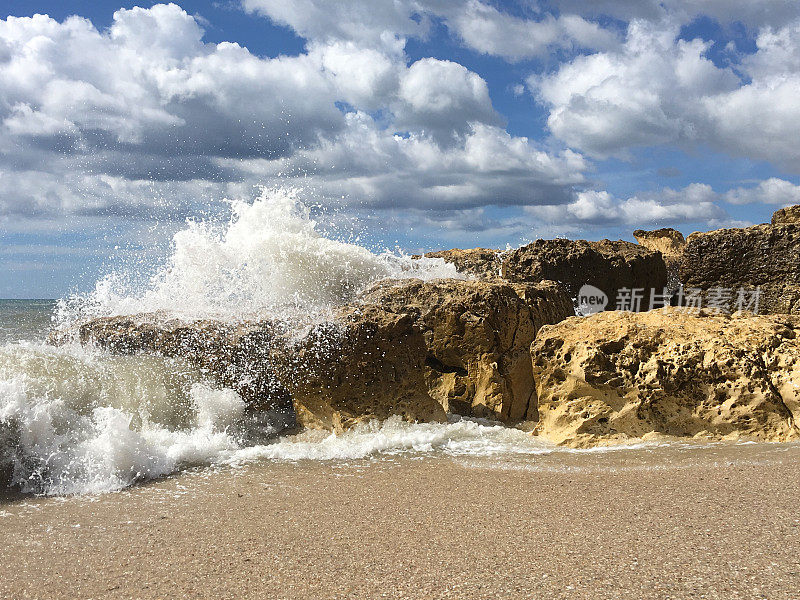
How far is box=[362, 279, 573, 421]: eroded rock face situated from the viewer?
5.30 meters

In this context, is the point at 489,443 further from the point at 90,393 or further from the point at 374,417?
the point at 90,393

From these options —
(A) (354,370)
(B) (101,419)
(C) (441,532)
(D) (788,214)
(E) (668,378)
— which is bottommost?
(C) (441,532)

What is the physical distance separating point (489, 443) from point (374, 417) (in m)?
0.93

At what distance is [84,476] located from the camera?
4.02 meters

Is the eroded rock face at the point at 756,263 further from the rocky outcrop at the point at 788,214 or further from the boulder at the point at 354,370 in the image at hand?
the boulder at the point at 354,370

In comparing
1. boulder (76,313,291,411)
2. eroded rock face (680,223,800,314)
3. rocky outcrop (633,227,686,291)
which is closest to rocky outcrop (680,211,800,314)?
eroded rock face (680,223,800,314)

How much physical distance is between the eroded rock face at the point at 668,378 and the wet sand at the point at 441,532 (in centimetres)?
33

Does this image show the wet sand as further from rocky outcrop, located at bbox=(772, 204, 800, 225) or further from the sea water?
rocky outcrop, located at bbox=(772, 204, 800, 225)

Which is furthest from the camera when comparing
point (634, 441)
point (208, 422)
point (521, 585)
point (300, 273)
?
point (300, 273)

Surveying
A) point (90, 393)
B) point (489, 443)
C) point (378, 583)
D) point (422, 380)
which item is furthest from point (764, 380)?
point (90, 393)

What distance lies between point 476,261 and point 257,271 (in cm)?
291

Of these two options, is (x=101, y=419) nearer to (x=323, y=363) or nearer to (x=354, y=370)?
(x=323, y=363)

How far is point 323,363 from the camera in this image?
16.5ft

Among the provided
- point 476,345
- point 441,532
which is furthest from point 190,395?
point 441,532
